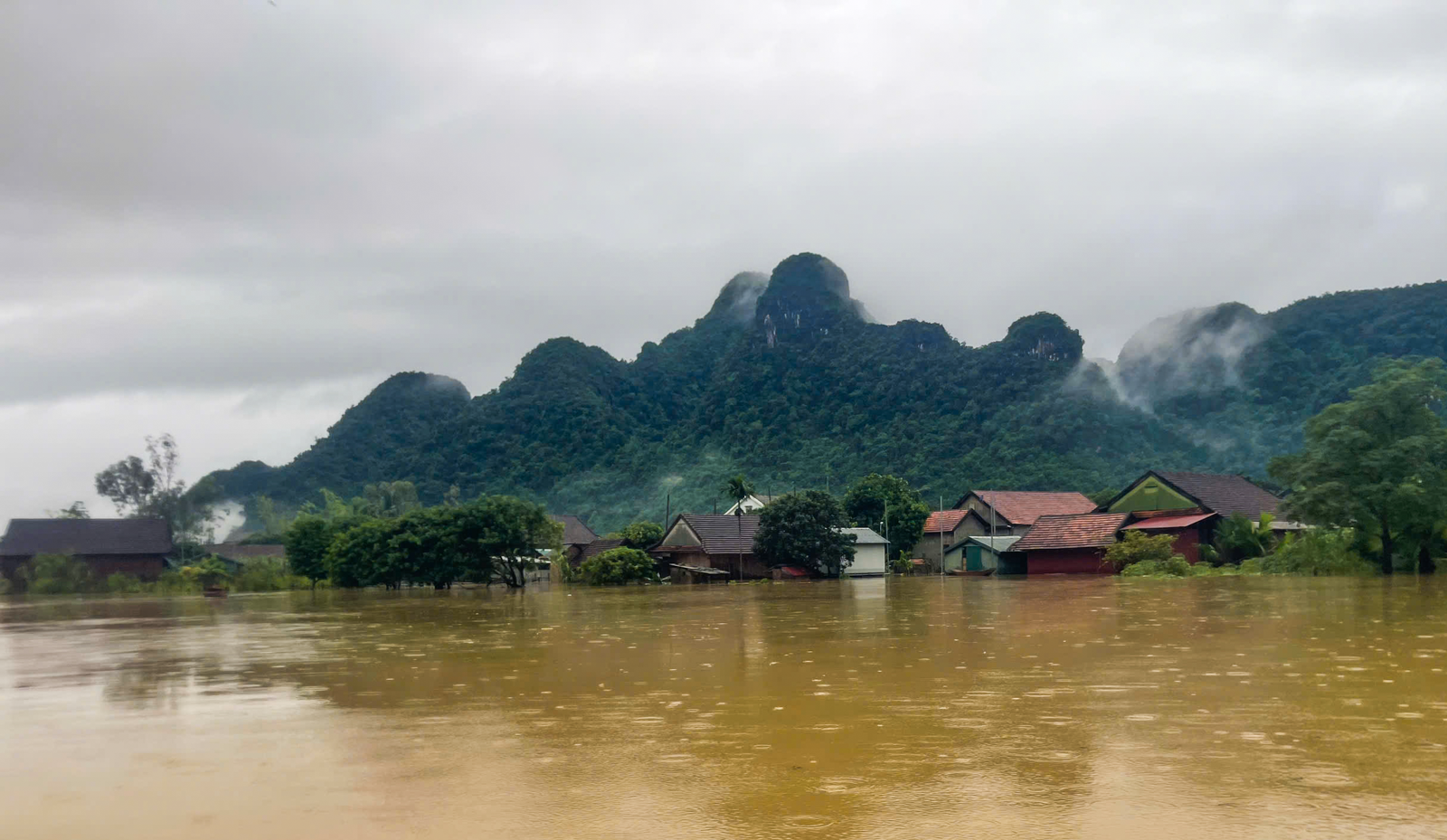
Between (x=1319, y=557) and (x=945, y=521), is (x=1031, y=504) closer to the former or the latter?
(x=945, y=521)

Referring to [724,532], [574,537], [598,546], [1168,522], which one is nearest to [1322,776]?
[1168,522]

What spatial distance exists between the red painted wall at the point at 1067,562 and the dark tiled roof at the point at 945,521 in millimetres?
12791

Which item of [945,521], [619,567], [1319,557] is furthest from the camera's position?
[945,521]

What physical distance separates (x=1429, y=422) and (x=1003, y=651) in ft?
87.9

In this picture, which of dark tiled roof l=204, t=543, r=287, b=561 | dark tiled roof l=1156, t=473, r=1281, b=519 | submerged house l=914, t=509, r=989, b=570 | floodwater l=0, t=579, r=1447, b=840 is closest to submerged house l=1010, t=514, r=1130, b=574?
dark tiled roof l=1156, t=473, r=1281, b=519

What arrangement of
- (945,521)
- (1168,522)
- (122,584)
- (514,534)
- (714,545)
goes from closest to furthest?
(1168,522) → (514,534) → (714,545) → (122,584) → (945,521)

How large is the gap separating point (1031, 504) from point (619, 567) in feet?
97.3

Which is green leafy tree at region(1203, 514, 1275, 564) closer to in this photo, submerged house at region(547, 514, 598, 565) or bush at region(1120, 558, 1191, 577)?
bush at region(1120, 558, 1191, 577)

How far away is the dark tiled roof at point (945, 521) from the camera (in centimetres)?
6756

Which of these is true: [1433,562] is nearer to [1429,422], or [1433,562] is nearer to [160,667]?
[1429,422]

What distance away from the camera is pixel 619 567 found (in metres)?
52.3

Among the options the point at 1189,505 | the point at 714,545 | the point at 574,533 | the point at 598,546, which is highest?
the point at 1189,505

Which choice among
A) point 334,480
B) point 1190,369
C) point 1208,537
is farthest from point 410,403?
point 1208,537

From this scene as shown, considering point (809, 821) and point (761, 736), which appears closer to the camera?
point (809, 821)
